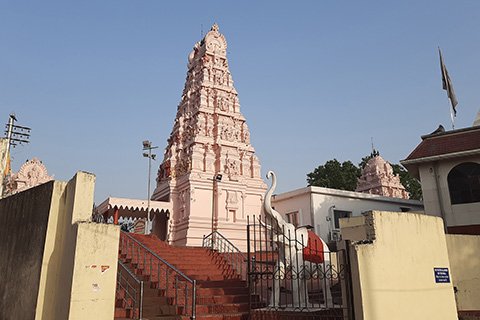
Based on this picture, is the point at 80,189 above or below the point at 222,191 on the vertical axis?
below

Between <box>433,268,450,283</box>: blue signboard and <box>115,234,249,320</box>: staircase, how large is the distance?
444 cm

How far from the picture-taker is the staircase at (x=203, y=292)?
9094 mm

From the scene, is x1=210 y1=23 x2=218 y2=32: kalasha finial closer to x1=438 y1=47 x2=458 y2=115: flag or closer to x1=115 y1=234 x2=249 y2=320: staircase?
x1=438 y1=47 x2=458 y2=115: flag

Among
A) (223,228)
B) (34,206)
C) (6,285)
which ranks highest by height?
(223,228)

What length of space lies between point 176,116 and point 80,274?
26.4 metres

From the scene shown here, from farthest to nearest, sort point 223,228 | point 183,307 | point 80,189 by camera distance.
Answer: point 223,228 → point 183,307 → point 80,189

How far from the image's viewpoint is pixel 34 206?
7.53 meters

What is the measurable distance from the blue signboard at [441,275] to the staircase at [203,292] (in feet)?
14.6

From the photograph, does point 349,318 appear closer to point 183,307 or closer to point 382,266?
point 382,266

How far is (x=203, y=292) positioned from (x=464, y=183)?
11.3 metres

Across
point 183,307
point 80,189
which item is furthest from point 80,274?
point 183,307

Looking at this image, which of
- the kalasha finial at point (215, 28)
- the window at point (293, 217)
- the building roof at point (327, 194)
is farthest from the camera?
the kalasha finial at point (215, 28)

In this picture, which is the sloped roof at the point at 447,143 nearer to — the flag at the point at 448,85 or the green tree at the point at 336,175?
the flag at the point at 448,85

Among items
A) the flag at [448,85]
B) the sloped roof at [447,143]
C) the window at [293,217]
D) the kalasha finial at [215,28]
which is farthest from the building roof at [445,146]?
the kalasha finial at [215,28]
